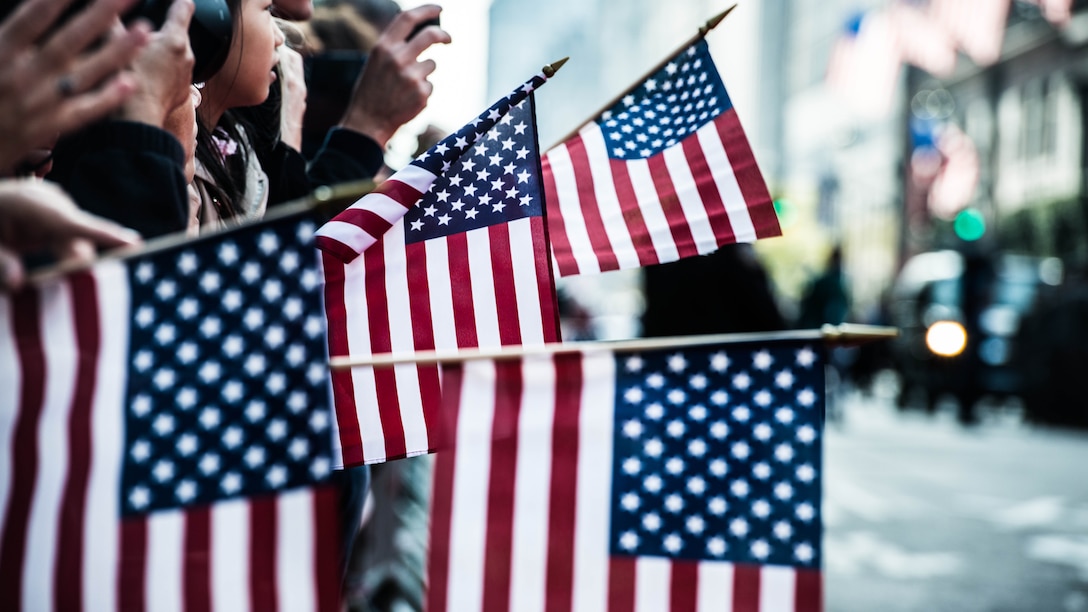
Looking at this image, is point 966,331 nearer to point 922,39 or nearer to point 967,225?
point 967,225

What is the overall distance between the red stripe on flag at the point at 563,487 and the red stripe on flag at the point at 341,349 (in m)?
0.82

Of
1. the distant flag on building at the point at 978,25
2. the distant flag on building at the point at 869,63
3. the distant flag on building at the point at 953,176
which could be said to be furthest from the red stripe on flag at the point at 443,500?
the distant flag on building at the point at 869,63

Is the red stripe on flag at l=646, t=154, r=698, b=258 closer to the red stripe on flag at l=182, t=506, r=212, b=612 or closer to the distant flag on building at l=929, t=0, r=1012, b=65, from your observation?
the red stripe on flag at l=182, t=506, r=212, b=612

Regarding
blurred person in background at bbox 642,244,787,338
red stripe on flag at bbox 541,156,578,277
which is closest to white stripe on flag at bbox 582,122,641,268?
red stripe on flag at bbox 541,156,578,277

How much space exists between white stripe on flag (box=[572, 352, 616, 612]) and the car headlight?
13.9 meters

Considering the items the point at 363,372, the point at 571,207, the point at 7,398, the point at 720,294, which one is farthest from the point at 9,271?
the point at 720,294

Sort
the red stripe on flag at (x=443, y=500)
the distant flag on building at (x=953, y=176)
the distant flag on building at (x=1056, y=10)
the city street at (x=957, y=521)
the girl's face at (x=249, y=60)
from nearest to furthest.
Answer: the red stripe on flag at (x=443, y=500) < the girl's face at (x=249, y=60) < the city street at (x=957, y=521) < the distant flag on building at (x=1056, y=10) < the distant flag on building at (x=953, y=176)

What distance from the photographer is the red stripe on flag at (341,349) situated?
265 centimetres

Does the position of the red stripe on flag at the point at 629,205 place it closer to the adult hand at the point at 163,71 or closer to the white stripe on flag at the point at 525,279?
the white stripe on flag at the point at 525,279

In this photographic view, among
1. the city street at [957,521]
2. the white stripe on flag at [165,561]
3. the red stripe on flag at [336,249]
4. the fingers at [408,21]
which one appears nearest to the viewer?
the white stripe on flag at [165,561]

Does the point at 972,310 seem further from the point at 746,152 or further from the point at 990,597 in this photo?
the point at 746,152

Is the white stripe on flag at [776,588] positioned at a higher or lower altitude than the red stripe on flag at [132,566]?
lower

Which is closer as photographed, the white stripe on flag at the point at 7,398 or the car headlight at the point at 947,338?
the white stripe on flag at the point at 7,398

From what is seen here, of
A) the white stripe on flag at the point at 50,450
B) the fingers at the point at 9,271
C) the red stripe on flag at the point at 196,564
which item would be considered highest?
the fingers at the point at 9,271
